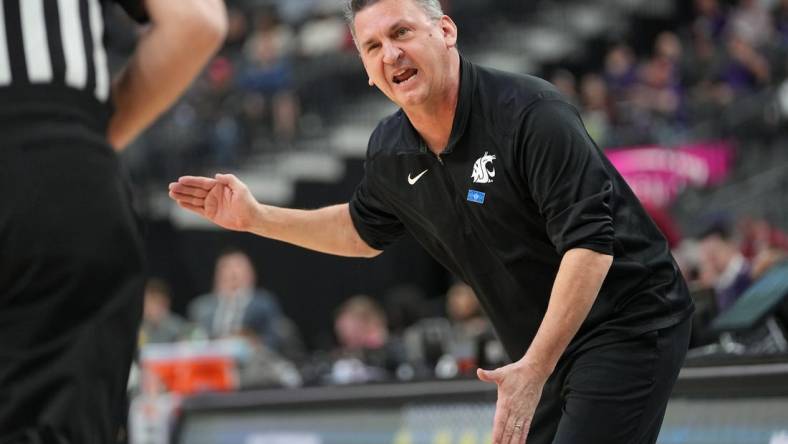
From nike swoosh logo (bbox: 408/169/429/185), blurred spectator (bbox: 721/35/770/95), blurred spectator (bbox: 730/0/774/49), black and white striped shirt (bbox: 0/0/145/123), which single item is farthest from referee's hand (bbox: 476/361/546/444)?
blurred spectator (bbox: 730/0/774/49)

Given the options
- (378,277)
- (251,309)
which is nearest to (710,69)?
(378,277)

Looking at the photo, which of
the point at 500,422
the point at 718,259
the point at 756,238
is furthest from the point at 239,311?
the point at 500,422

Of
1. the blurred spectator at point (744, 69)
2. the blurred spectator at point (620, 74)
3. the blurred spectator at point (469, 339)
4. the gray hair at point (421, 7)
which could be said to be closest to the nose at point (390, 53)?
the gray hair at point (421, 7)

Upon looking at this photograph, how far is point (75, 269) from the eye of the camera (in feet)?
7.80

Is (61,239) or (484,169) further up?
(61,239)

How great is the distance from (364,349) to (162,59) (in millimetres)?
8402

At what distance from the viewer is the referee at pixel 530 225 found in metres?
3.44

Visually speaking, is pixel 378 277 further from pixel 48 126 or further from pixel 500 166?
pixel 48 126

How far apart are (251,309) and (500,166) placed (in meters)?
9.09

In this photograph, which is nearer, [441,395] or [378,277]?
[441,395]

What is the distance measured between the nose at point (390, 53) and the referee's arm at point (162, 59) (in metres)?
0.91

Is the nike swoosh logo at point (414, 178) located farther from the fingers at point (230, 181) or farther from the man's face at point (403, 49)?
the fingers at point (230, 181)

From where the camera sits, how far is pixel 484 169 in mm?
3676

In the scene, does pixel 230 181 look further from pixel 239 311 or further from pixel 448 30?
pixel 239 311
